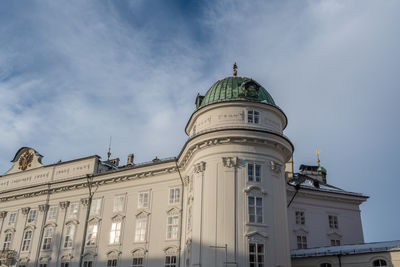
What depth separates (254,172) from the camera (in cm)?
3109

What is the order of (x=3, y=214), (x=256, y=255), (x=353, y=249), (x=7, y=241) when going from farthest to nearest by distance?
1. (x=3, y=214)
2. (x=7, y=241)
3. (x=353, y=249)
4. (x=256, y=255)

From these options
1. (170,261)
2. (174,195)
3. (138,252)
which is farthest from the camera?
(174,195)

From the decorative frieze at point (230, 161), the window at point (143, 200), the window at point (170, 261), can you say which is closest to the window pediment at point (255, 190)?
the decorative frieze at point (230, 161)

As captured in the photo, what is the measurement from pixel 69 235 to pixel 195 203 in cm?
1872

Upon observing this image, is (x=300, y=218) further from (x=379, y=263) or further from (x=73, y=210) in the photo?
(x=73, y=210)

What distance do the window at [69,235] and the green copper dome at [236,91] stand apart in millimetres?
20176

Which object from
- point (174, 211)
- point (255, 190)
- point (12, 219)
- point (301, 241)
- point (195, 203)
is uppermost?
point (12, 219)

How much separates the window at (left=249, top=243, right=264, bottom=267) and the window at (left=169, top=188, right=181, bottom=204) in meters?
10.6

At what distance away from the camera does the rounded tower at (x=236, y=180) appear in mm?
28719

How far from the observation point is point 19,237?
46.0 metres

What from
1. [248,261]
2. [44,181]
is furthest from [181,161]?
[44,181]

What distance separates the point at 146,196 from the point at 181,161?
595 cm

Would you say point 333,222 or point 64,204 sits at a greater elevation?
point 64,204

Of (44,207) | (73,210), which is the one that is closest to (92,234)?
(73,210)
